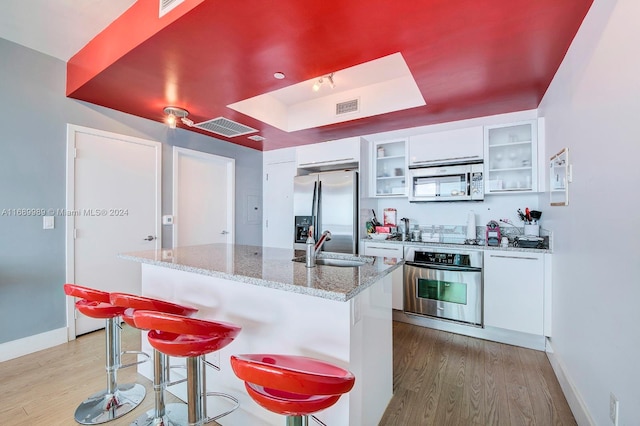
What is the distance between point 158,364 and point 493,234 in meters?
3.28

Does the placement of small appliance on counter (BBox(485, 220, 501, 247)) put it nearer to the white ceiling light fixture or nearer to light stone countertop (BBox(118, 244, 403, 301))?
light stone countertop (BBox(118, 244, 403, 301))

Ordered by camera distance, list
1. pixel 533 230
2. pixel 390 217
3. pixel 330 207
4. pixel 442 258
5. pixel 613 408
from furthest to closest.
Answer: pixel 390 217, pixel 330 207, pixel 442 258, pixel 533 230, pixel 613 408

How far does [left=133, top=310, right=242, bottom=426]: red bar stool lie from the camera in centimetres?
111

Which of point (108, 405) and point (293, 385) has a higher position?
point (293, 385)

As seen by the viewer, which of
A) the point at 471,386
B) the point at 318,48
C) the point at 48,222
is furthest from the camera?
the point at 48,222

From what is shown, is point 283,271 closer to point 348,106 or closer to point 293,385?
point 293,385

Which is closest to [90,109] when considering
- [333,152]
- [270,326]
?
[333,152]

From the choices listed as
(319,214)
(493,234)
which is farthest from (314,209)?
(493,234)

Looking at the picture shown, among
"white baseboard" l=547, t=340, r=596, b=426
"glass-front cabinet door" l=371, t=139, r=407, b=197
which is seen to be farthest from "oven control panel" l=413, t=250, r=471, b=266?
"white baseboard" l=547, t=340, r=596, b=426

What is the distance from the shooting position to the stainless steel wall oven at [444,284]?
2.80 meters

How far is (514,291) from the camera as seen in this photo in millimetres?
2625

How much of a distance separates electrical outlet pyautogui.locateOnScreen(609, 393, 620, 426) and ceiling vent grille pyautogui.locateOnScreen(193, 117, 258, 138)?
3.78 m

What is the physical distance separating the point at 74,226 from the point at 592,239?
4.21 metres

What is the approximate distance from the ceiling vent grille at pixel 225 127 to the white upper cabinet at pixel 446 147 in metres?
2.12
